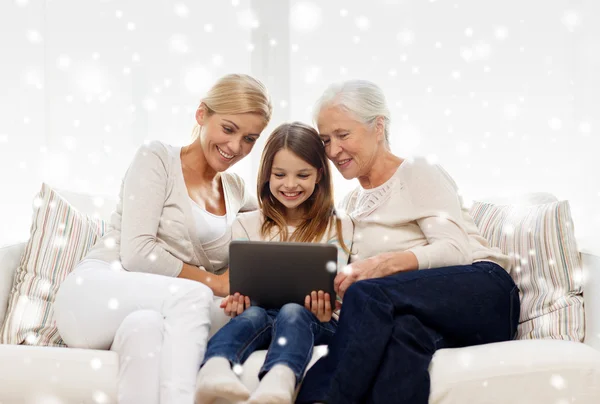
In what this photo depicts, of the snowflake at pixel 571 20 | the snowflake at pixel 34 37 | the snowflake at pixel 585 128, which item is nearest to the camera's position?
the snowflake at pixel 585 128

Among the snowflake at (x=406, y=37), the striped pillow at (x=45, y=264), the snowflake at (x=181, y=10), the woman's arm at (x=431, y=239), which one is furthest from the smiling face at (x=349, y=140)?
the snowflake at (x=181, y=10)

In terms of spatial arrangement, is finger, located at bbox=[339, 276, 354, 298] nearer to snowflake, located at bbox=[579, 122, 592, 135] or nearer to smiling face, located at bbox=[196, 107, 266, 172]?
smiling face, located at bbox=[196, 107, 266, 172]

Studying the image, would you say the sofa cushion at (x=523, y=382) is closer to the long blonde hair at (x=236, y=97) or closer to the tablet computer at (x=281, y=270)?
the tablet computer at (x=281, y=270)

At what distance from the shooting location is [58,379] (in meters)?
1.34

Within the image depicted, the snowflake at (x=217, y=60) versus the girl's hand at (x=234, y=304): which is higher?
the snowflake at (x=217, y=60)

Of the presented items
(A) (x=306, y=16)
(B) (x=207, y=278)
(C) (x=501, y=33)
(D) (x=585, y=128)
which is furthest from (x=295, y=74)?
(B) (x=207, y=278)

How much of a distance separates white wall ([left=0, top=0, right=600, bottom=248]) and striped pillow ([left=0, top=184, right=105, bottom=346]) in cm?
53

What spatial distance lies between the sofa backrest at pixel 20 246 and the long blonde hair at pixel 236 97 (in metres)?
0.56

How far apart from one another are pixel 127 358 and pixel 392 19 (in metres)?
2.04

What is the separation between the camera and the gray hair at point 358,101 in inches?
69.4

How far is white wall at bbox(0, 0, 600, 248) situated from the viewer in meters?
2.35

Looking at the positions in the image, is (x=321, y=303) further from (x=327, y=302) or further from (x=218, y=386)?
(x=218, y=386)

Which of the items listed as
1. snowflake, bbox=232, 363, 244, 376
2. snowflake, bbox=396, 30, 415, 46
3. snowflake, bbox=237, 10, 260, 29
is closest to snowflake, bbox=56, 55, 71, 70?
snowflake, bbox=237, 10, 260, 29

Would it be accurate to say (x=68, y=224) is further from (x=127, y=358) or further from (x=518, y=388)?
(x=518, y=388)
